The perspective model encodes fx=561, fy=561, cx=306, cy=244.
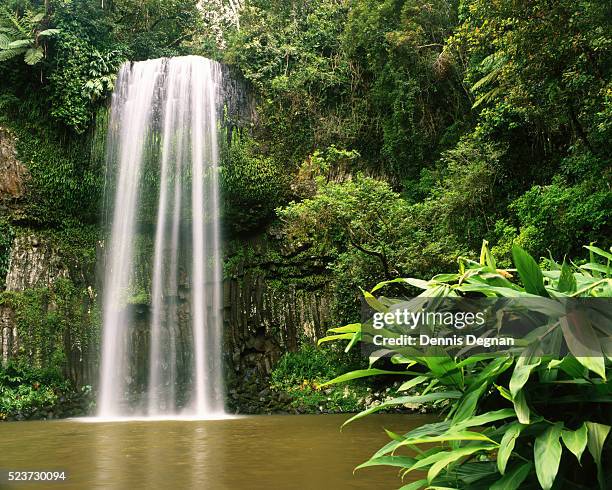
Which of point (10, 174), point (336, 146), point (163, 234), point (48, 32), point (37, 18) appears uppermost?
point (37, 18)

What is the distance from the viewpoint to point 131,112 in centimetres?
1462

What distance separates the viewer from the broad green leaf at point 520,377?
58.6 inches

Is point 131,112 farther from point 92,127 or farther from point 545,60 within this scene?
point 545,60

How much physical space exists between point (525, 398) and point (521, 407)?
10 centimetres

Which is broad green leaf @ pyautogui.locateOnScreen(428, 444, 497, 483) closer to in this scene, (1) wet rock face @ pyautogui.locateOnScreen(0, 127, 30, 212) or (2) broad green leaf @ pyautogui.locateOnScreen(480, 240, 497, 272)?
(2) broad green leaf @ pyautogui.locateOnScreen(480, 240, 497, 272)

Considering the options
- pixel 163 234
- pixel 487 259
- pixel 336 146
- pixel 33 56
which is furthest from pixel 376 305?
pixel 33 56

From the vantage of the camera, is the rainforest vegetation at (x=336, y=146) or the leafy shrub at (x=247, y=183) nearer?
the rainforest vegetation at (x=336, y=146)

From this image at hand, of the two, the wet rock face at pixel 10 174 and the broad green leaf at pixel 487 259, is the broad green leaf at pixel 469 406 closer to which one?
the broad green leaf at pixel 487 259

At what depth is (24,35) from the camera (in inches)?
552

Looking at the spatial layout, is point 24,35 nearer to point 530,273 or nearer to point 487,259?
point 487,259

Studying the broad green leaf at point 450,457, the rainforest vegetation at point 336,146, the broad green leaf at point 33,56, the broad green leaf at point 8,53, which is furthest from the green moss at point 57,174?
the broad green leaf at point 450,457

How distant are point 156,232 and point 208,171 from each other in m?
2.05

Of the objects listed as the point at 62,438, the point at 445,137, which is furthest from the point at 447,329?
the point at 445,137

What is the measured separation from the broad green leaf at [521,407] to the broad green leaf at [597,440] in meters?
0.17
